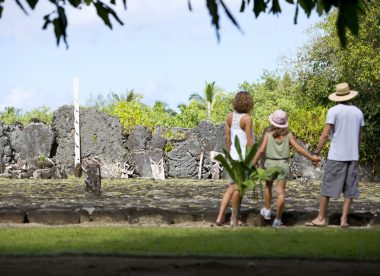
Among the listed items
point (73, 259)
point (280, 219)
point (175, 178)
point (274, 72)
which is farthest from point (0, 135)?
point (274, 72)

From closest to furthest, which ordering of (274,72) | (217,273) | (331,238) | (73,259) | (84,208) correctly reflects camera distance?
(217,273) → (73,259) → (331,238) → (84,208) → (274,72)

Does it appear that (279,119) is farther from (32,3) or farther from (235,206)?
(32,3)

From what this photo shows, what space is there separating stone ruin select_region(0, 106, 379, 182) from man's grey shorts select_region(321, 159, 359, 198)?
18270 millimetres

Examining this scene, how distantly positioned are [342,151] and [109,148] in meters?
20.0

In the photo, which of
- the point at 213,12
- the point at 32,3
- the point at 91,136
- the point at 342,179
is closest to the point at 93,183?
the point at 342,179

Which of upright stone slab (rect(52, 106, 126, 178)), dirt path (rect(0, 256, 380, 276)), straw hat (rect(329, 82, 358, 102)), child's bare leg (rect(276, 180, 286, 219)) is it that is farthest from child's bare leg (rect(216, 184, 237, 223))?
upright stone slab (rect(52, 106, 126, 178))

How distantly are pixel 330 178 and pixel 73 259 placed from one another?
4.79 m

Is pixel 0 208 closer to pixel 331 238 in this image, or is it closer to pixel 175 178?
pixel 331 238

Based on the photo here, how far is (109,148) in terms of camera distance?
32094 millimetres

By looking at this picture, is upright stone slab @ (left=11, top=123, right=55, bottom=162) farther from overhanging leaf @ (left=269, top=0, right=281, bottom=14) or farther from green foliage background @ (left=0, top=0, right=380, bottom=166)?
overhanging leaf @ (left=269, top=0, right=281, bottom=14)

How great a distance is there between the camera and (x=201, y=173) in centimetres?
3175

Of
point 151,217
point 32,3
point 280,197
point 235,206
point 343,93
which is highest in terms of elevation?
point 32,3

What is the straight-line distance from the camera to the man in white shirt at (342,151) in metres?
12.7

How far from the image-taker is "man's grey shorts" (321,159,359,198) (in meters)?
12.8
